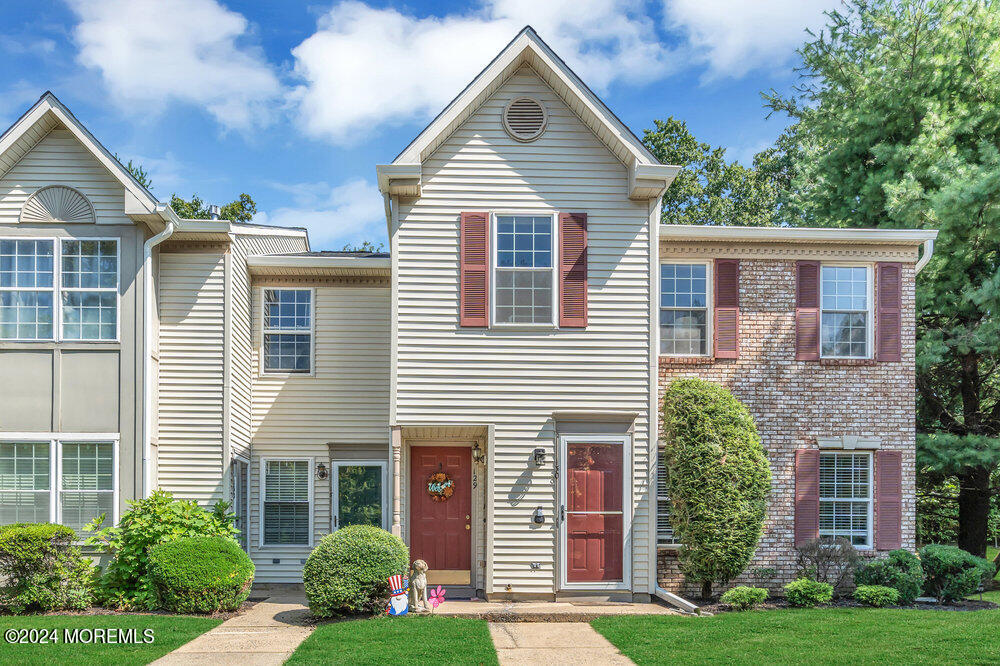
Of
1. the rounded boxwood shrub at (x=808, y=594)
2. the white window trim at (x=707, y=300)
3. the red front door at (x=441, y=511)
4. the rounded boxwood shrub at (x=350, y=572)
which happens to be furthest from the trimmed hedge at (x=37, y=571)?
the rounded boxwood shrub at (x=808, y=594)

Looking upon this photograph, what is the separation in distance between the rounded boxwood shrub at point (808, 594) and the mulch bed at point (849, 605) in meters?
0.20

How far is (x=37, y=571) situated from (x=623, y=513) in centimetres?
803

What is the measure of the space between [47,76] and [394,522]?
43.7 ft

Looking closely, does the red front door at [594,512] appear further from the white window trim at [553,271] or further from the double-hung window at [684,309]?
the double-hung window at [684,309]

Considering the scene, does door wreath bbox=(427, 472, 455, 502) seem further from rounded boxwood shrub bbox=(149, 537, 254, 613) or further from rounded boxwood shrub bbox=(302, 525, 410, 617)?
rounded boxwood shrub bbox=(149, 537, 254, 613)

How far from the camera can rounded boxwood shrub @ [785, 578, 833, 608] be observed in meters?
12.4

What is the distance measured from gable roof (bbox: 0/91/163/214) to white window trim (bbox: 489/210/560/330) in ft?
15.8

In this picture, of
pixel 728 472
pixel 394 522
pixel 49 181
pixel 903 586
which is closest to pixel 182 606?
pixel 394 522

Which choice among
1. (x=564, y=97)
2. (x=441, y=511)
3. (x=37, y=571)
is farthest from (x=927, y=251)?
(x=37, y=571)

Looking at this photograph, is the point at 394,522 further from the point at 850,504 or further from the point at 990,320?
the point at 990,320

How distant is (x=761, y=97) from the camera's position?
2292cm

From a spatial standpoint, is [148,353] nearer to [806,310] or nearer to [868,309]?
[806,310]

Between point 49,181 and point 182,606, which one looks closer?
point 182,606

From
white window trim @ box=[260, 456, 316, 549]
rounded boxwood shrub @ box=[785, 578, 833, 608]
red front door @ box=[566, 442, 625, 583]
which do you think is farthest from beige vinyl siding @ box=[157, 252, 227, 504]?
rounded boxwood shrub @ box=[785, 578, 833, 608]
